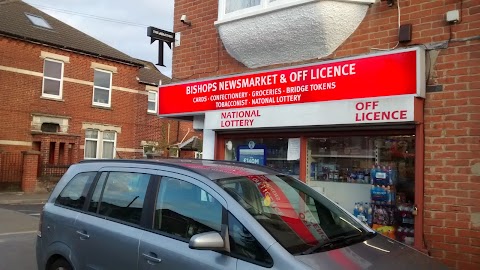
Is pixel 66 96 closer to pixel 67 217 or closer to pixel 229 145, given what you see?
pixel 229 145

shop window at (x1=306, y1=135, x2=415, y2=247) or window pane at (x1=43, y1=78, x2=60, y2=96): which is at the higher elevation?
window pane at (x1=43, y1=78, x2=60, y2=96)

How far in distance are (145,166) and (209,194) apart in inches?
34.6

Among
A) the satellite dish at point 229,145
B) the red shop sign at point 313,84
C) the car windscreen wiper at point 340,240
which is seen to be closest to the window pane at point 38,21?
the red shop sign at point 313,84

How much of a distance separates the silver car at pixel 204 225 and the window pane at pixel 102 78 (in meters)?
20.1

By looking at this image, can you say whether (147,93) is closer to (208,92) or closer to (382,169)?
(208,92)

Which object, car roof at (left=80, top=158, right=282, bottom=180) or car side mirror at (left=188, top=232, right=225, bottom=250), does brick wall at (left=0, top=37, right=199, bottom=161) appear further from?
car side mirror at (left=188, top=232, right=225, bottom=250)

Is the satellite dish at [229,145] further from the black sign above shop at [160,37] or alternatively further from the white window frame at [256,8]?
the black sign above shop at [160,37]

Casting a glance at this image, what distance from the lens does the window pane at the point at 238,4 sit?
6.90 metres

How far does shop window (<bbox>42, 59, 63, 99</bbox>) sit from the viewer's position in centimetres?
2114

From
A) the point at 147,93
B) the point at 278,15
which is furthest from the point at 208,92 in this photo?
the point at 147,93

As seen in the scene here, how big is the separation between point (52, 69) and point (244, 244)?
69.1 feet

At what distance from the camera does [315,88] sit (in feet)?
19.5

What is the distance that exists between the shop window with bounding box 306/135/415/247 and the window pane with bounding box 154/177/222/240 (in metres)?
3.17

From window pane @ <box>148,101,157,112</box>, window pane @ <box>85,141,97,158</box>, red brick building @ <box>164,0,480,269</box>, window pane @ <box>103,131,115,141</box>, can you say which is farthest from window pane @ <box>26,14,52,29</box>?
red brick building @ <box>164,0,480,269</box>
